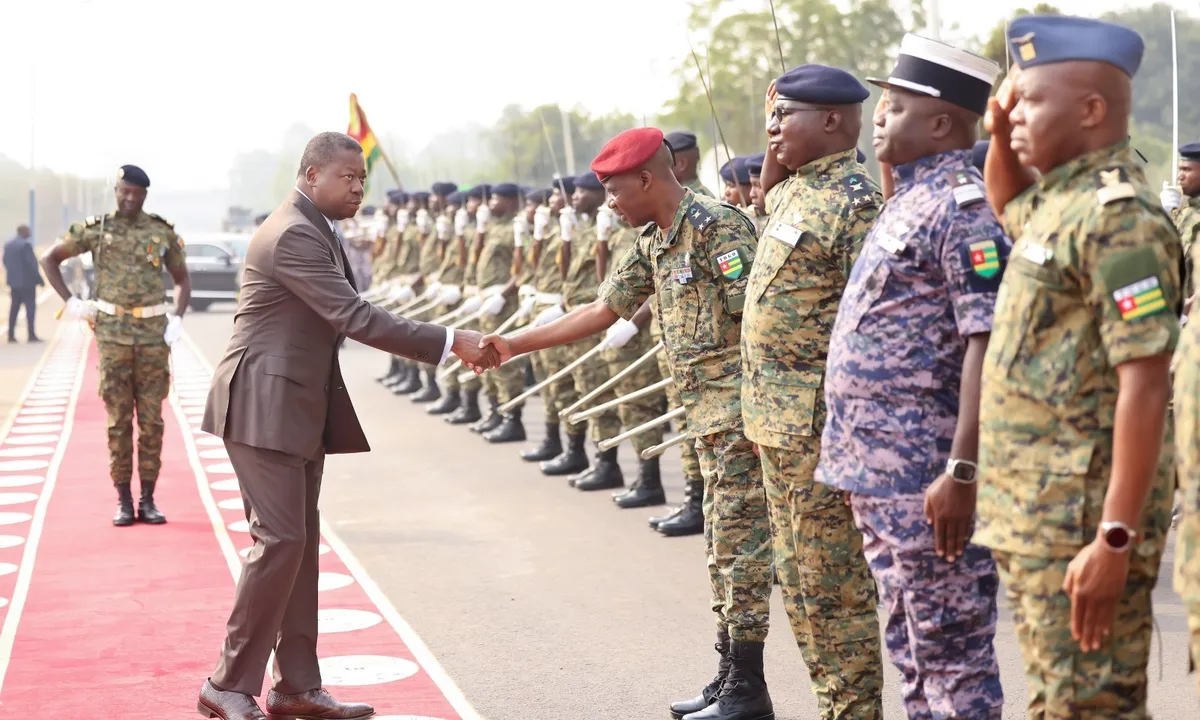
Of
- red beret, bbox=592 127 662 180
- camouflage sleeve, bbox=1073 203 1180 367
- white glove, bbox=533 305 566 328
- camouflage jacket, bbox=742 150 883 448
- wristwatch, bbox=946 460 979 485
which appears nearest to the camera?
camouflage sleeve, bbox=1073 203 1180 367

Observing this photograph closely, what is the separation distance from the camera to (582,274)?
36.3 feet

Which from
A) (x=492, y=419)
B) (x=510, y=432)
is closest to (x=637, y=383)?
(x=510, y=432)

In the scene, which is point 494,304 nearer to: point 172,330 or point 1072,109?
point 172,330

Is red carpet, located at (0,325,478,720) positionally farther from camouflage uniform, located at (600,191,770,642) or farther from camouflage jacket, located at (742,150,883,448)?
camouflage jacket, located at (742,150,883,448)

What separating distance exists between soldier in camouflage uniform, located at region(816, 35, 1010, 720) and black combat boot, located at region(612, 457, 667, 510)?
5636 mm

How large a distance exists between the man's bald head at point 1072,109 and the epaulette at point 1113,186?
0.25 feet

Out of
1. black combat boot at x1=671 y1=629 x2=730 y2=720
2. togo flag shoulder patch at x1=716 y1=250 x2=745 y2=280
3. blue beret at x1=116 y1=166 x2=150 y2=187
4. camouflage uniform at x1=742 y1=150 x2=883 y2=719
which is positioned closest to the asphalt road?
black combat boot at x1=671 y1=629 x2=730 y2=720

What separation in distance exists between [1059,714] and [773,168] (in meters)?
2.23

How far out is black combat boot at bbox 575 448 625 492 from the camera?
33.0ft

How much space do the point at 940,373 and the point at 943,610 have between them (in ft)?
1.88

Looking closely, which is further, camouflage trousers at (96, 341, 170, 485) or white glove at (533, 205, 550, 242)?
white glove at (533, 205, 550, 242)

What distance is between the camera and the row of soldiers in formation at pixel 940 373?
2850 mm

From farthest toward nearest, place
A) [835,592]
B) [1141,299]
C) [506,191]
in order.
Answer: [506,191] < [835,592] < [1141,299]

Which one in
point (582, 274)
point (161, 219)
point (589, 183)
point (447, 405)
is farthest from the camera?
point (447, 405)
